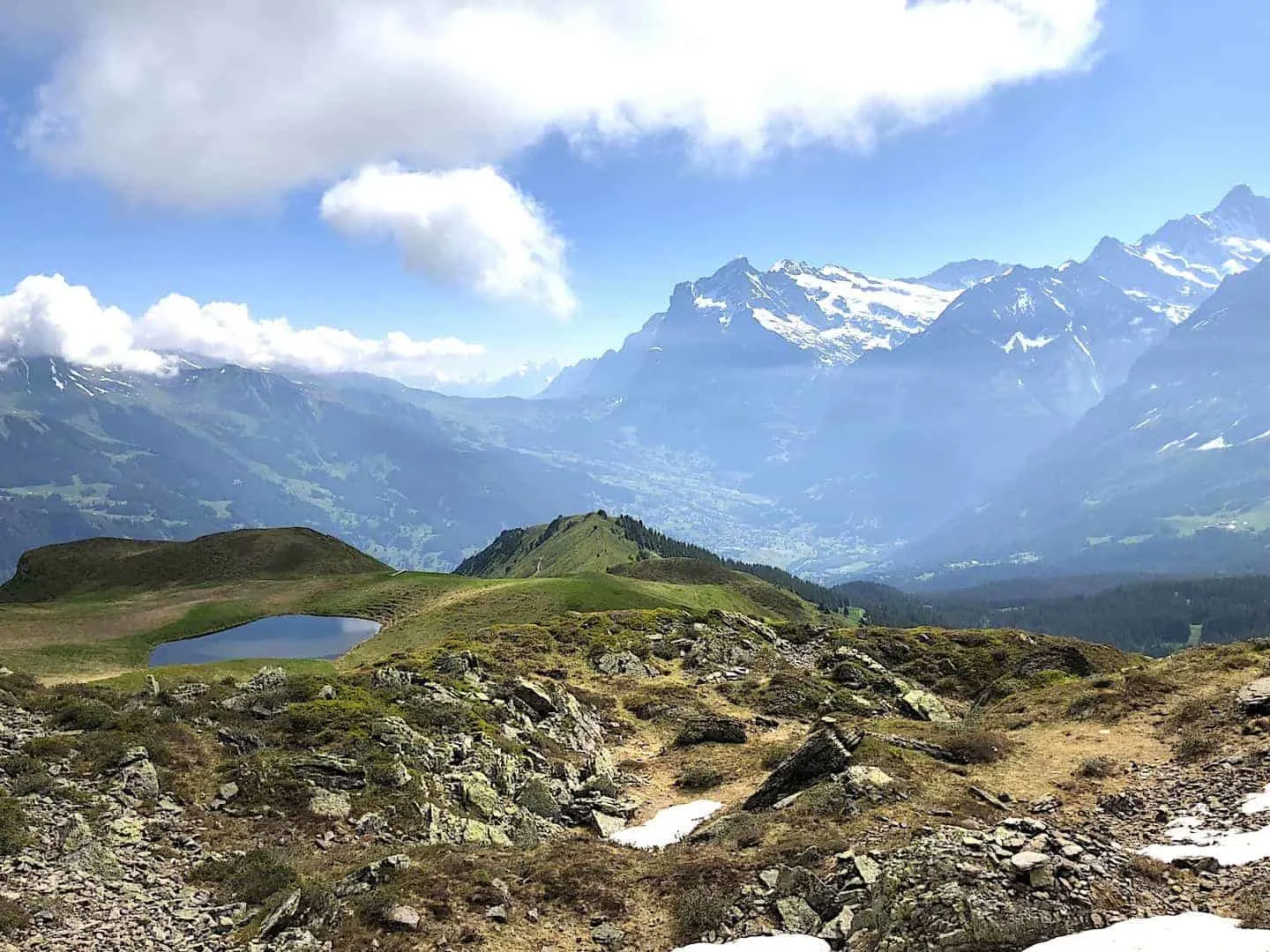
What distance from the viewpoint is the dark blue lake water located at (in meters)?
96.0

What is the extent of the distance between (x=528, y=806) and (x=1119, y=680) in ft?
109

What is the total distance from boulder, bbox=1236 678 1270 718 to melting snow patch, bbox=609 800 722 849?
2255 cm

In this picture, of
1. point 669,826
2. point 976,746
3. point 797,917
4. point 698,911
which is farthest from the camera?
point 976,746

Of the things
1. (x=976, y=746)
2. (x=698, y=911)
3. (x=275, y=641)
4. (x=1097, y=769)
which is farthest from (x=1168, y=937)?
(x=275, y=641)

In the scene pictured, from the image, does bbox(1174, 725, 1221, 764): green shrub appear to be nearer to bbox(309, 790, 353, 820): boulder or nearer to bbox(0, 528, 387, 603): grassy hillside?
bbox(309, 790, 353, 820): boulder

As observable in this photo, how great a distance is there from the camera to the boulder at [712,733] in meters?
41.8

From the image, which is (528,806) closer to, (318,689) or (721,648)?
(318,689)

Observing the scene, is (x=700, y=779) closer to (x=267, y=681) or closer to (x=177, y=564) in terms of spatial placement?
(x=267, y=681)

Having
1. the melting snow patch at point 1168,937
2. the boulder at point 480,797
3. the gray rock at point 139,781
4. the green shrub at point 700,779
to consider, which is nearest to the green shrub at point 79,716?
the gray rock at point 139,781

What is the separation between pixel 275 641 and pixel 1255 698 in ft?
370

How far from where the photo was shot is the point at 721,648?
66.6 meters

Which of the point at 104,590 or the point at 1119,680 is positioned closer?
the point at 1119,680

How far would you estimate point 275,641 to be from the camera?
106 metres

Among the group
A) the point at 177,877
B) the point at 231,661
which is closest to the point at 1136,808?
the point at 177,877
